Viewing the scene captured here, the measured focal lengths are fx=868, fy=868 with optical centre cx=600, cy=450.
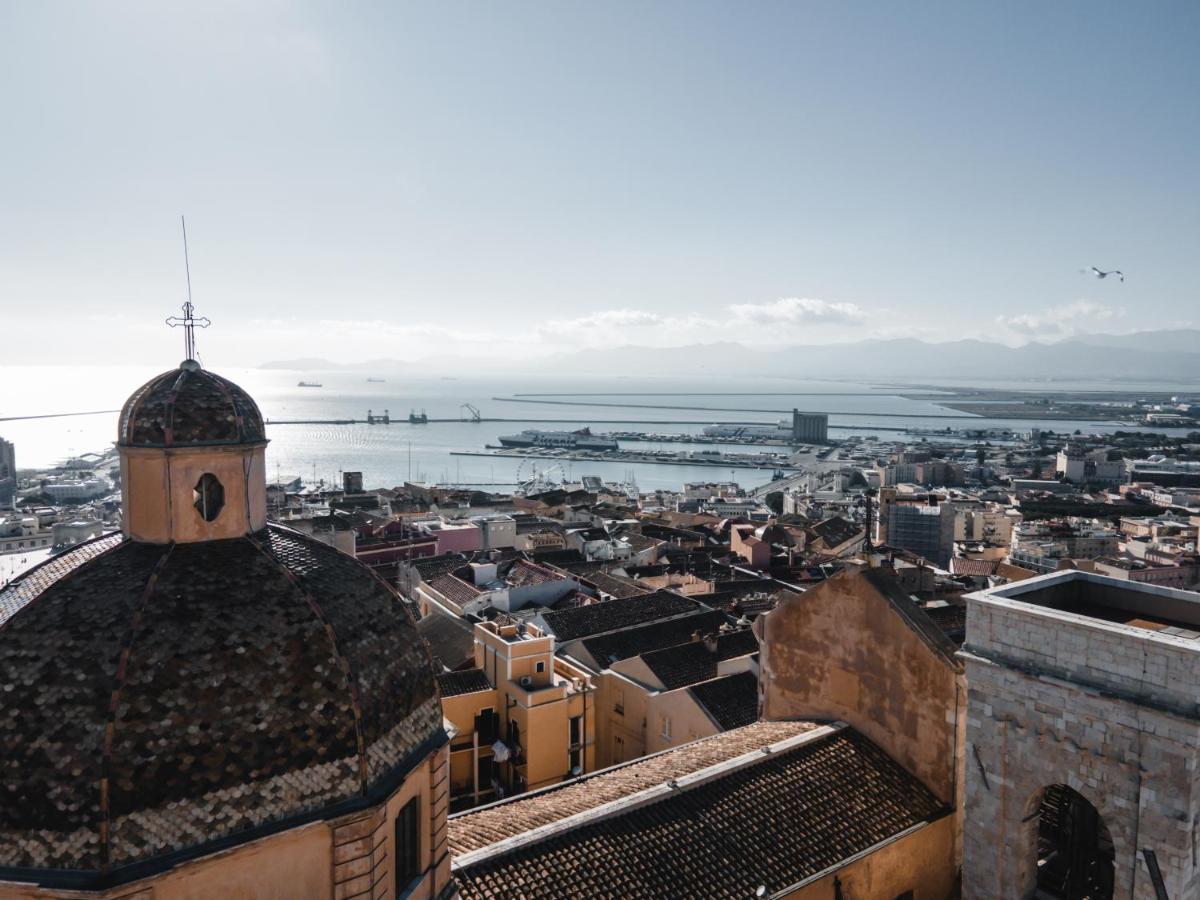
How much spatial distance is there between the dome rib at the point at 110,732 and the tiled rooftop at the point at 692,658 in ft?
40.1

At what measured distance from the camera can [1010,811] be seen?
704cm

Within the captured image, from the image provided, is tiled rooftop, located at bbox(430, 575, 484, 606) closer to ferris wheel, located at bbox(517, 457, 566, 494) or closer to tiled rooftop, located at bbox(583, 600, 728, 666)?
tiled rooftop, located at bbox(583, 600, 728, 666)

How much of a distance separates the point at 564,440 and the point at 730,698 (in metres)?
120

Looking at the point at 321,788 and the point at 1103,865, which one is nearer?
the point at 321,788

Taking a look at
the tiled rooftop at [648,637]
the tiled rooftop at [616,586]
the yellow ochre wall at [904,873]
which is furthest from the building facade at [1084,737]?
the tiled rooftop at [616,586]

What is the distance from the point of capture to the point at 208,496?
6277mm

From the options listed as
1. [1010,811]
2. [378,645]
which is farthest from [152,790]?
[1010,811]

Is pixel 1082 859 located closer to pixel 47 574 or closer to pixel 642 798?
pixel 642 798

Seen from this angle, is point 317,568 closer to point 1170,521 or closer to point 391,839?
point 391,839

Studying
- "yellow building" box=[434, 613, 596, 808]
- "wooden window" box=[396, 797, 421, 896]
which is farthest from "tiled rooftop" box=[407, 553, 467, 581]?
"wooden window" box=[396, 797, 421, 896]

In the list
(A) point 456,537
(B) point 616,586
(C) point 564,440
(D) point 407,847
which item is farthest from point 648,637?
(C) point 564,440

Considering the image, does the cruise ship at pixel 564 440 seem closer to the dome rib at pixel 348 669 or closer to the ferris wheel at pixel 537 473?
the ferris wheel at pixel 537 473

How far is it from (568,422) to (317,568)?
604ft

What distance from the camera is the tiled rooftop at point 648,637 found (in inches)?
751
